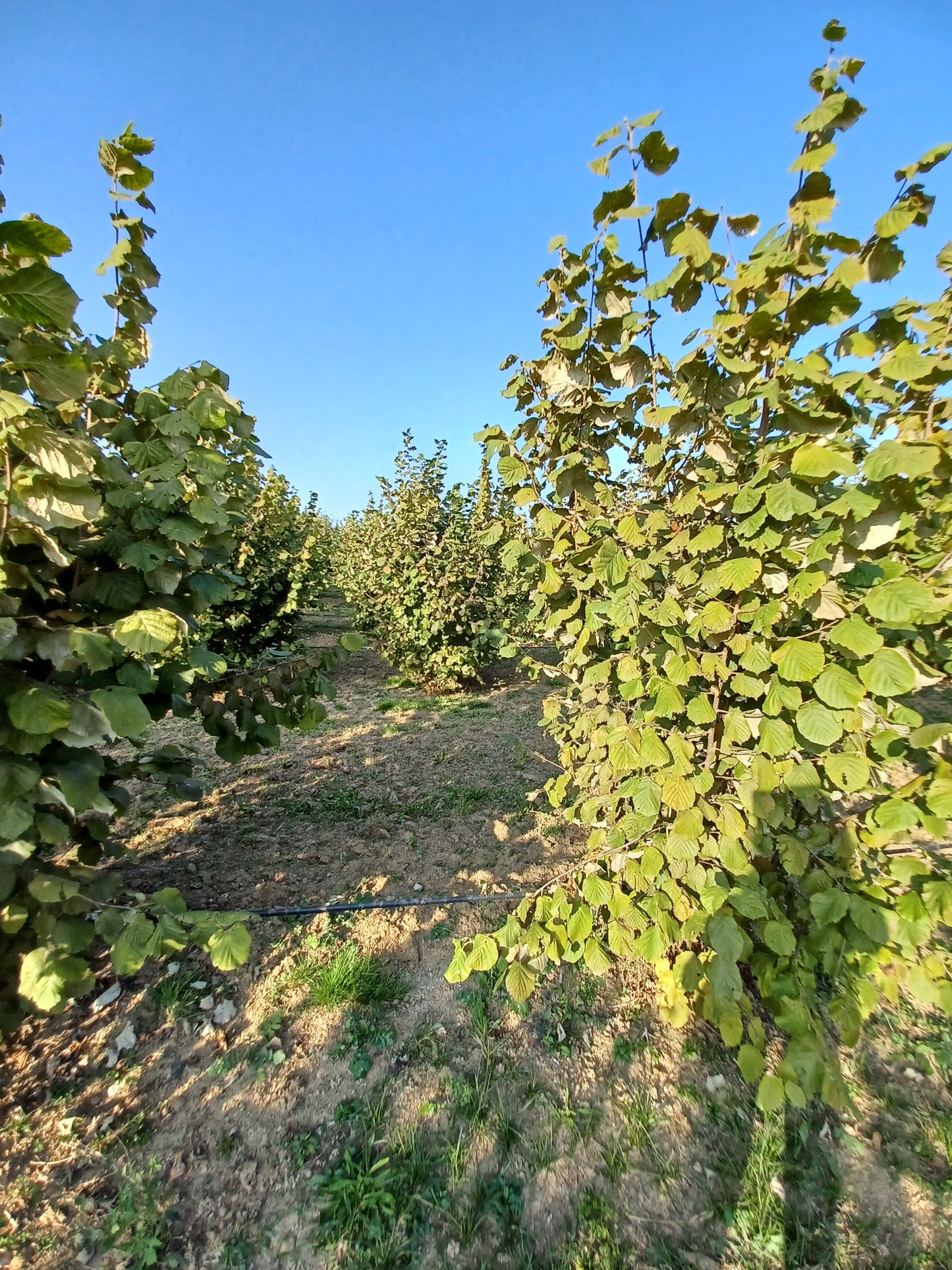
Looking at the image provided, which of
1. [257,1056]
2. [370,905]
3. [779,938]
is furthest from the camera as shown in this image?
[370,905]

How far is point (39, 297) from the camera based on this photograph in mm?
836

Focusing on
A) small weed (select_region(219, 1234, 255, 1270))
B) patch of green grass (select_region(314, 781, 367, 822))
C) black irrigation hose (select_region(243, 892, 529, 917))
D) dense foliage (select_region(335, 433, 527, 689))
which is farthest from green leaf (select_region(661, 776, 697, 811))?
dense foliage (select_region(335, 433, 527, 689))

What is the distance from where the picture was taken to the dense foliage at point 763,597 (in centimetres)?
133

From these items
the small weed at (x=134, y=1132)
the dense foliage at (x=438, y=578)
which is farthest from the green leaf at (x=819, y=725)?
the dense foliage at (x=438, y=578)

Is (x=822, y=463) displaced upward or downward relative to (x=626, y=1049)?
upward

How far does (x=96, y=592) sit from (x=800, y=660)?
2.01 m

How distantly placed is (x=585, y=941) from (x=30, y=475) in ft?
6.68

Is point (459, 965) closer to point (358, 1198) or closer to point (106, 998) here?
point (358, 1198)

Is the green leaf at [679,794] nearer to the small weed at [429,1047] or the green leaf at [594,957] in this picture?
the green leaf at [594,957]

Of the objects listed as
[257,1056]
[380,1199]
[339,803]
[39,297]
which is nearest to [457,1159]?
[380,1199]

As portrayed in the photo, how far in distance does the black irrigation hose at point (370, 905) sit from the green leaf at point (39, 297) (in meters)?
2.74

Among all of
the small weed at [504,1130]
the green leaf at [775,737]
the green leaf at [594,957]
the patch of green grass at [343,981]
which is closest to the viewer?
the green leaf at [775,737]

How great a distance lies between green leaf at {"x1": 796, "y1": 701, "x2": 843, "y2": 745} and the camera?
4.46 ft

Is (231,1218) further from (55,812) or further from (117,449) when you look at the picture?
(117,449)
